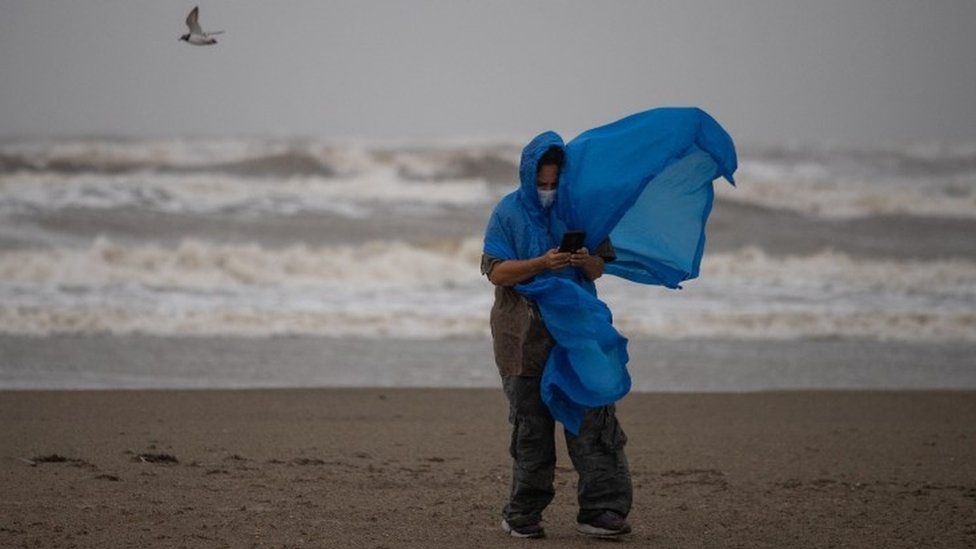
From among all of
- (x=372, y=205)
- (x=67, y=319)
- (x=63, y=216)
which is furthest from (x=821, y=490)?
(x=372, y=205)

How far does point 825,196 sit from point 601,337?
23357mm

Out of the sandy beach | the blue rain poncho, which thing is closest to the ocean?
the sandy beach

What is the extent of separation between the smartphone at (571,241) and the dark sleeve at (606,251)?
0.72ft

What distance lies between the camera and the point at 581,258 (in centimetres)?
485

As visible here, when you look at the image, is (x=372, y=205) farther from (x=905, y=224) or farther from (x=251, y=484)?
(x=251, y=484)

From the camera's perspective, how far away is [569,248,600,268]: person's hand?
190 inches

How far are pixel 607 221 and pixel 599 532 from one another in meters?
1.19

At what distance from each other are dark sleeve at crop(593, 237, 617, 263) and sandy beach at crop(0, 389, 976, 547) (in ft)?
3.62

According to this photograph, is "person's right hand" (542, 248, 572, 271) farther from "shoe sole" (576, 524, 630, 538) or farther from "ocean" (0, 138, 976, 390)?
"ocean" (0, 138, 976, 390)

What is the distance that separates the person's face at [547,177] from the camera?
4949 mm

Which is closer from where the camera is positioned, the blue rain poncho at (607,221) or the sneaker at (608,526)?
the blue rain poncho at (607,221)

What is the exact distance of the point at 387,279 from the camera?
688 inches

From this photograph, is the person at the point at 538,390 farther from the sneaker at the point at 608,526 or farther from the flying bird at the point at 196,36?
the flying bird at the point at 196,36

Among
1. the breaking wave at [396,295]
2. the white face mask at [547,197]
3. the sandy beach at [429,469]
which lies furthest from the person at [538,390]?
the breaking wave at [396,295]
